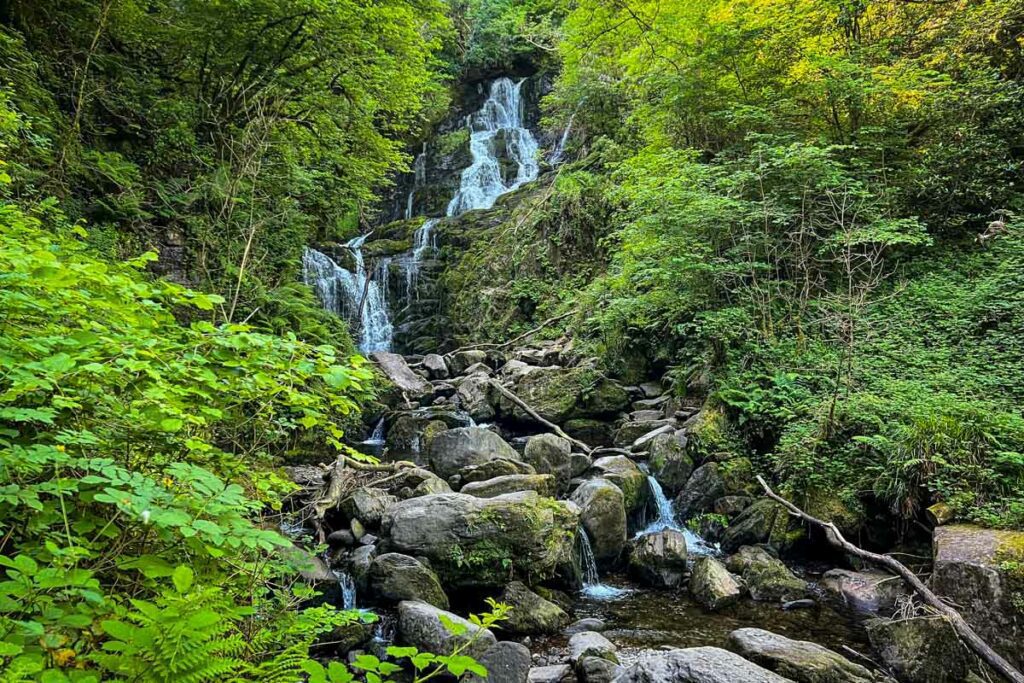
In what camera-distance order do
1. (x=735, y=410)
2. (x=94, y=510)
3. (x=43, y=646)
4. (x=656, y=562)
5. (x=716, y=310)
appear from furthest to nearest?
(x=716, y=310)
(x=735, y=410)
(x=656, y=562)
(x=94, y=510)
(x=43, y=646)

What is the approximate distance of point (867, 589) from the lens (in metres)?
5.70

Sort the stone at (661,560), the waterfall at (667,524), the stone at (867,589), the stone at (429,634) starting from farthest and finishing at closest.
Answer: the waterfall at (667,524) < the stone at (661,560) < the stone at (867,589) < the stone at (429,634)

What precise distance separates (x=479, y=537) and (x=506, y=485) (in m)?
1.22

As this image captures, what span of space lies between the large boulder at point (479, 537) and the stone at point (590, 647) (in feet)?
2.96

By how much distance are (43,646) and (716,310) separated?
9437mm

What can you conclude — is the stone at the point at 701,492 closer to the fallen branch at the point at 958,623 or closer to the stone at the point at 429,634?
the fallen branch at the point at 958,623

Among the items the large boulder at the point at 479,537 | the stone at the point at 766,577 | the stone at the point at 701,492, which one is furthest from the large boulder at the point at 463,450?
the stone at the point at 766,577

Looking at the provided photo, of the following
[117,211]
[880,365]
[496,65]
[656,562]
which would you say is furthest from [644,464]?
[496,65]

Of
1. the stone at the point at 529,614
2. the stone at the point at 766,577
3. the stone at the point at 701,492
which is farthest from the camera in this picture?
the stone at the point at 701,492

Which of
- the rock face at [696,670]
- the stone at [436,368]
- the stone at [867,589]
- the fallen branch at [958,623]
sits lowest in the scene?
the stone at [867,589]

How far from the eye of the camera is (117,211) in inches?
299

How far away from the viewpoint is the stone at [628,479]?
7602 mm

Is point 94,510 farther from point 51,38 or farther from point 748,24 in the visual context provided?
point 748,24

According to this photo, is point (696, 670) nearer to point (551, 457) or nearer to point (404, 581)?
point (404, 581)
